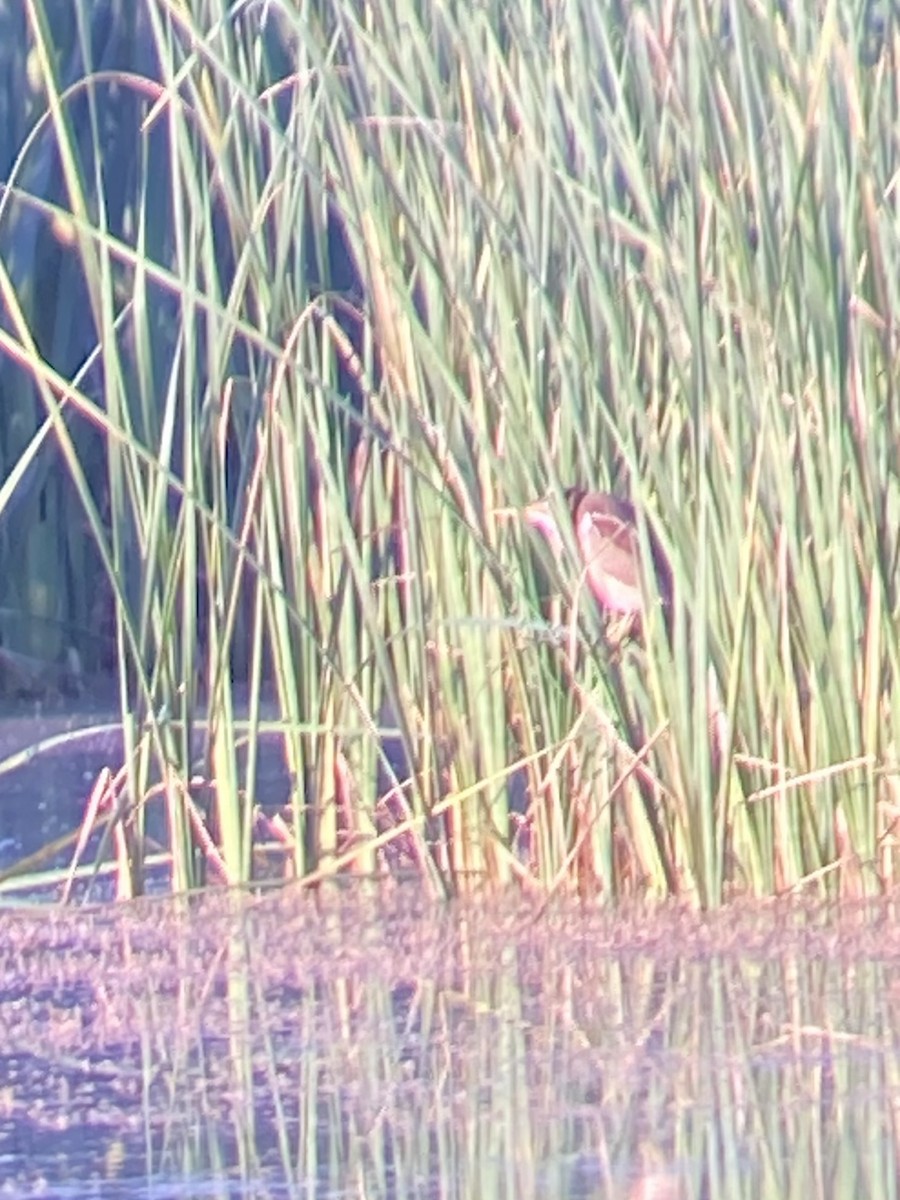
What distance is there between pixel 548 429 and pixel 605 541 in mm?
192

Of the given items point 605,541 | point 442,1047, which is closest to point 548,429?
point 605,541

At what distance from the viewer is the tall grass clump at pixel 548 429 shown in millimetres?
2963

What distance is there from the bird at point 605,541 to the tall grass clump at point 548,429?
0.03 metres

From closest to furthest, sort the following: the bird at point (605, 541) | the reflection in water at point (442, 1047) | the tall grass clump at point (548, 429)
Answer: the reflection in water at point (442, 1047) → the tall grass clump at point (548, 429) → the bird at point (605, 541)

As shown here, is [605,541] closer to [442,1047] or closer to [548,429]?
[548,429]


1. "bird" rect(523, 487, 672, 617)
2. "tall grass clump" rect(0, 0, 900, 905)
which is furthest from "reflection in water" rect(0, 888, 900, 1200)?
"bird" rect(523, 487, 672, 617)

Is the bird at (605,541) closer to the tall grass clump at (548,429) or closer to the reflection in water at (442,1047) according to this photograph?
the tall grass clump at (548,429)

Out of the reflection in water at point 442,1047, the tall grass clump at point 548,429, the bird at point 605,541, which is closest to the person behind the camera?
the reflection in water at point 442,1047

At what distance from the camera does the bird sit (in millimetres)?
3066

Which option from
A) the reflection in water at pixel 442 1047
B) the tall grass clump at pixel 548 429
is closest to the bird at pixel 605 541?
the tall grass clump at pixel 548 429

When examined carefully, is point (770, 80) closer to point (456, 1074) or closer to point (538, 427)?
point (538, 427)

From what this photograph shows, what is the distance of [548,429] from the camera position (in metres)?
3.20

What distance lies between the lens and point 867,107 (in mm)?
3059

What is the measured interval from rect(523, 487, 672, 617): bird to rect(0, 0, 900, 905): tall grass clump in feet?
0.11
